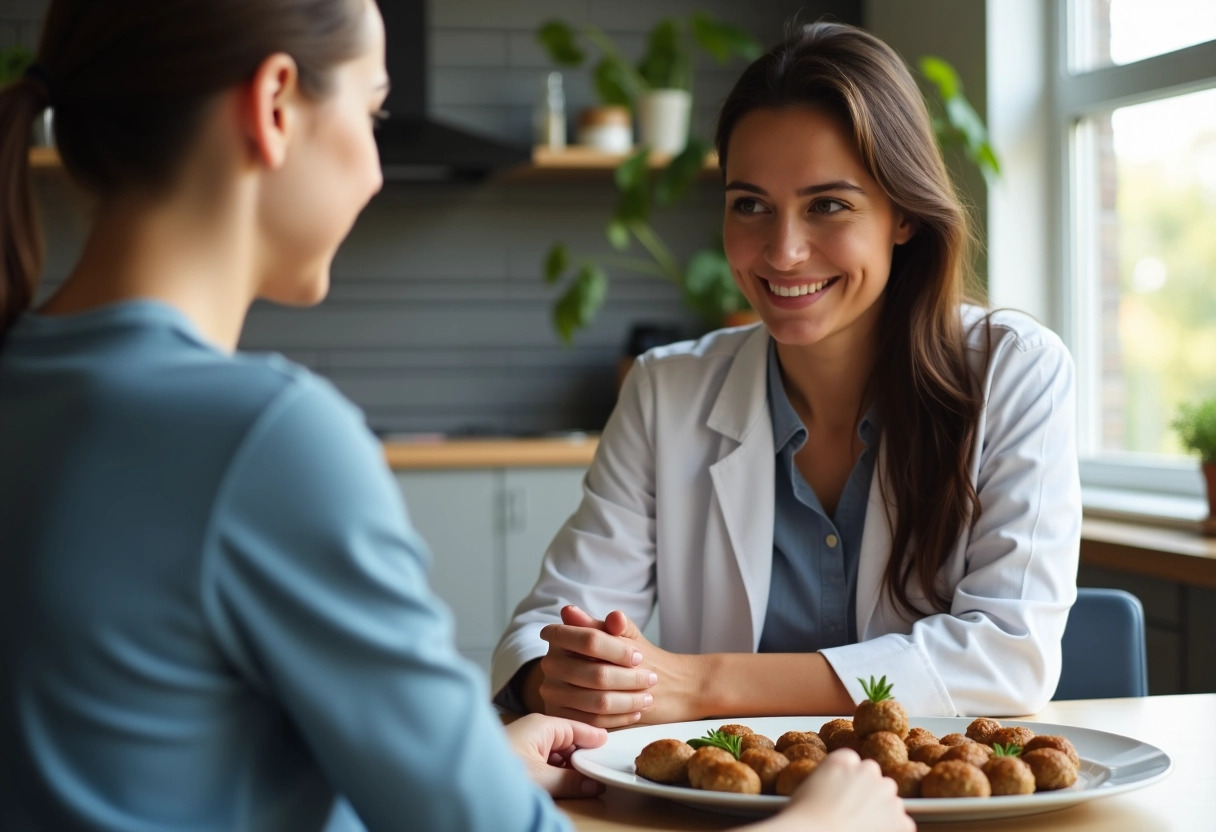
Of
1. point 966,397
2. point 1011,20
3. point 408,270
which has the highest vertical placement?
point 1011,20

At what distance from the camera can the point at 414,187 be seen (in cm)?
424

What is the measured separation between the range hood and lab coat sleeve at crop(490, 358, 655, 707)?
1985mm

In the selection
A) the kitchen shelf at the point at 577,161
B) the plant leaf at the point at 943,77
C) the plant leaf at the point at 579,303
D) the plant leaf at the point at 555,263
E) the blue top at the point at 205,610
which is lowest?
the blue top at the point at 205,610

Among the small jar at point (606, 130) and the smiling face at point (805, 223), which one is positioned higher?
the small jar at point (606, 130)

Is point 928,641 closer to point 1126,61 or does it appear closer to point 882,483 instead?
point 882,483

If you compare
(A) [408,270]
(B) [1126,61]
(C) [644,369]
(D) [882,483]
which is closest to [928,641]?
(D) [882,483]

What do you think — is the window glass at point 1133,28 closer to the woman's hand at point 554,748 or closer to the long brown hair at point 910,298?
the long brown hair at point 910,298

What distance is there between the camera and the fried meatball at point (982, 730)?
3.62 feet

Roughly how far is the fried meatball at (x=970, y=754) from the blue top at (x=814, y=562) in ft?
2.12

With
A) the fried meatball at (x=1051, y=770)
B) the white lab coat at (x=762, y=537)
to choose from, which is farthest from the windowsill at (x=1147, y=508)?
the fried meatball at (x=1051, y=770)

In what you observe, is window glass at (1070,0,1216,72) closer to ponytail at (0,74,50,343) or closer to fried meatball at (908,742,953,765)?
fried meatball at (908,742,953,765)

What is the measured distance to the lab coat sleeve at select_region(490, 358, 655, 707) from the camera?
67.1 inches

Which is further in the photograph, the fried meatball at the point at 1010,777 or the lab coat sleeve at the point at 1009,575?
the lab coat sleeve at the point at 1009,575

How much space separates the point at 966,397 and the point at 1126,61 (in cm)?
207
